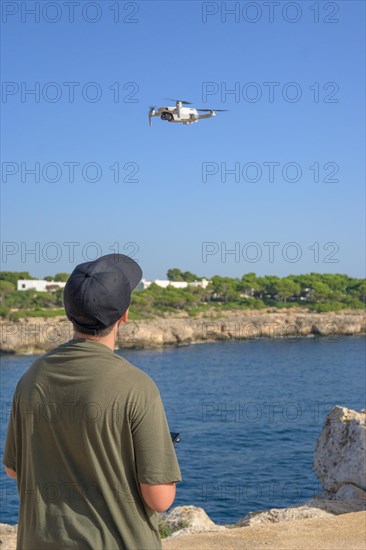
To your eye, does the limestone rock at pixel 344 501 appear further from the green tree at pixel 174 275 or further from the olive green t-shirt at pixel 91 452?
the green tree at pixel 174 275

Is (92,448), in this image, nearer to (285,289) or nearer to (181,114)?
(181,114)

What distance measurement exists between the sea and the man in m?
14.0

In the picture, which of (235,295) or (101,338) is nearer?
(101,338)

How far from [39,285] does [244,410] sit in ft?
219

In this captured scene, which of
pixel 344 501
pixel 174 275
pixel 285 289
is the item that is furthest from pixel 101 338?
pixel 174 275

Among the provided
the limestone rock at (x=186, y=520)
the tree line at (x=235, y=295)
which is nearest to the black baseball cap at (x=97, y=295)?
the limestone rock at (x=186, y=520)

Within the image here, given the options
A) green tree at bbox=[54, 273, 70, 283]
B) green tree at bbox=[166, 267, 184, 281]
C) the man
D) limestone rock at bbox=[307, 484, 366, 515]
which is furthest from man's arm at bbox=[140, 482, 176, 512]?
green tree at bbox=[166, 267, 184, 281]

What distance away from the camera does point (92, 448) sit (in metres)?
2.22

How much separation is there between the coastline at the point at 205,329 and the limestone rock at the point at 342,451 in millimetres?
52320

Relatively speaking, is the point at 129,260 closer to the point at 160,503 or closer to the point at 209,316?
the point at 160,503

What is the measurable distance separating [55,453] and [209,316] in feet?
Answer: 289

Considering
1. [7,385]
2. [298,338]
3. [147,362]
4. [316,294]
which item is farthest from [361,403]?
[316,294]

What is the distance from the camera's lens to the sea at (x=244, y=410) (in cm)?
1948

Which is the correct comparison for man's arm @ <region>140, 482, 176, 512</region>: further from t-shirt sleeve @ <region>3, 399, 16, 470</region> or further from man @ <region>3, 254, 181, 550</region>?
t-shirt sleeve @ <region>3, 399, 16, 470</region>
